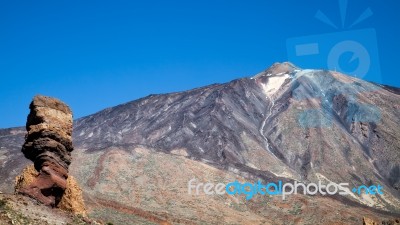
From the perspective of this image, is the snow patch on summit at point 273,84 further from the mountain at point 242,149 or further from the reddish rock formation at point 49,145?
the reddish rock formation at point 49,145

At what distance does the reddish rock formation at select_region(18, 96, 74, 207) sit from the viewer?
58.4ft

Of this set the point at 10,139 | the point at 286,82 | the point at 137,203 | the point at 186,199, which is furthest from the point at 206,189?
the point at 286,82

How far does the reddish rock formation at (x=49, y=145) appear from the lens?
701 inches

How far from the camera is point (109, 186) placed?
5175cm

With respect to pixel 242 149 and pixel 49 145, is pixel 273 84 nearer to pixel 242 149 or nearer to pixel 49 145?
pixel 242 149

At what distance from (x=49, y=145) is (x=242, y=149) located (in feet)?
211

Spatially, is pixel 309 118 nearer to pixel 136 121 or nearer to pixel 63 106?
pixel 136 121

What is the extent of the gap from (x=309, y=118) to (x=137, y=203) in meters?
55.9

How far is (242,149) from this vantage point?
80.7 meters

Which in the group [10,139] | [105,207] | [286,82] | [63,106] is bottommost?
[105,207]

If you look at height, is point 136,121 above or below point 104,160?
above

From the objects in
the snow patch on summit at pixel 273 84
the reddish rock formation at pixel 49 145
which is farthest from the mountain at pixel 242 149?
the reddish rock formation at pixel 49 145

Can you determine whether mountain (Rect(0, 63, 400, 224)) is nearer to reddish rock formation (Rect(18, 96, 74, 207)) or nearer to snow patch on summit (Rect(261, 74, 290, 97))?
snow patch on summit (Rect(261, 74, 290, 97))

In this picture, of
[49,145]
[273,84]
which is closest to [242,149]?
[273,84]
